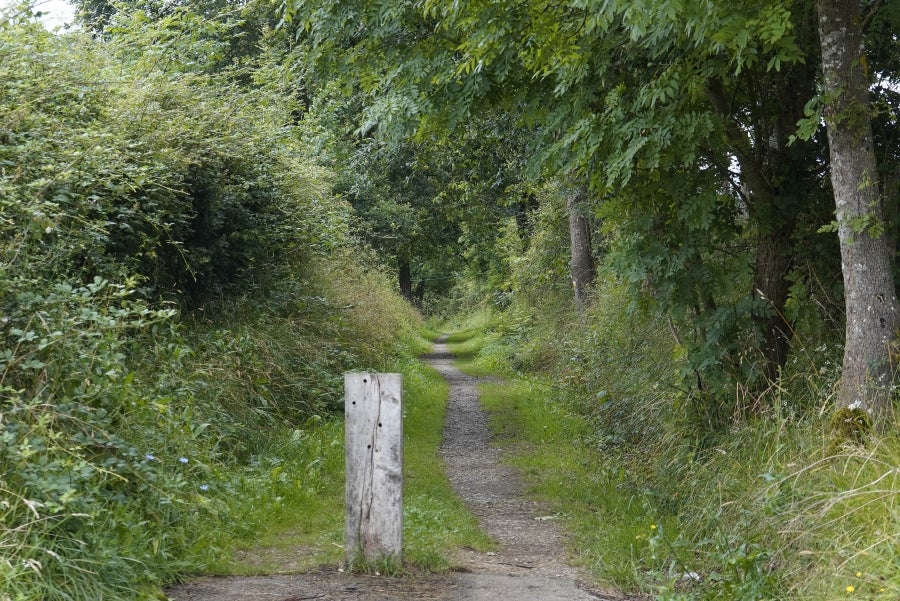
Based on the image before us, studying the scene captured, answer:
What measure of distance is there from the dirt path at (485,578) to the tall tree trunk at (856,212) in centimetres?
256

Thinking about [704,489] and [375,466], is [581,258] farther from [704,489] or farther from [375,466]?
[375,466]

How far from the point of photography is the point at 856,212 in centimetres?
650

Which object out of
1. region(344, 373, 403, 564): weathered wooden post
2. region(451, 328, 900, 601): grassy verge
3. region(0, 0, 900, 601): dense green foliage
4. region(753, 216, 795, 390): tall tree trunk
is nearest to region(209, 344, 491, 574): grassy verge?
region(0, 0, 900, 601): dense green foliage

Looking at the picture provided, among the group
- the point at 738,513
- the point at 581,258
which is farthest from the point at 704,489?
the point at 581,258

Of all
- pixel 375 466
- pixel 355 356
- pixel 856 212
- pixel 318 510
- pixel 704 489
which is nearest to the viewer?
pixel 375 466

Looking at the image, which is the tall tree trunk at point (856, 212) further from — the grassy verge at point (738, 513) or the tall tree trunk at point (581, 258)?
the tall tree trunk at point (581, 258)

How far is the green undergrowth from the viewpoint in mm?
4953

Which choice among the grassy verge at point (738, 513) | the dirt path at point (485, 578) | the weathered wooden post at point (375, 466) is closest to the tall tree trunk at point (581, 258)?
the grassy verge at point (738, 513)

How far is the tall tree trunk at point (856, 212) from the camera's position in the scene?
6.41 metres

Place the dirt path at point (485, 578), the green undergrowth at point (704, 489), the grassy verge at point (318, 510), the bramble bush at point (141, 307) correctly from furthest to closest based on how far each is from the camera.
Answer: the grassy verge at point (318, 510)
the dirt path at point (485, 578)
the bramble bush at point (141, 307)
the green undergrowth at point (704, 489)

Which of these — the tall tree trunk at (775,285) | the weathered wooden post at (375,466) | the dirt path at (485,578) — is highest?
the tall tree trunk at (775,285)

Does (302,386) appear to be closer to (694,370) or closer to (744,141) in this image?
(694,370)

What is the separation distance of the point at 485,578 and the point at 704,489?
217cm

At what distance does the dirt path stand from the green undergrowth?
0.29m
